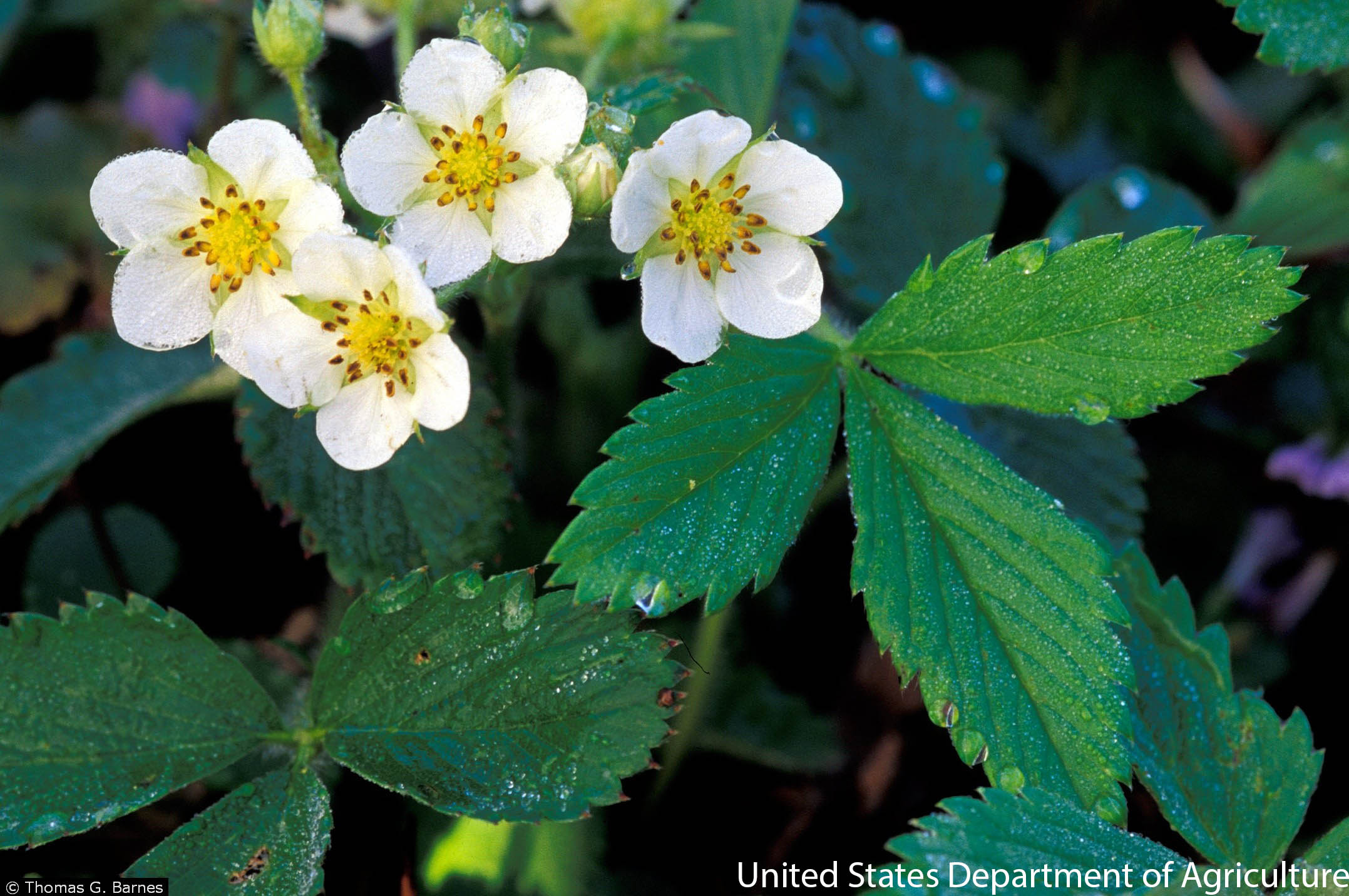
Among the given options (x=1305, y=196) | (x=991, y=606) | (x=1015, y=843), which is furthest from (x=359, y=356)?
(x=1305, y=196)

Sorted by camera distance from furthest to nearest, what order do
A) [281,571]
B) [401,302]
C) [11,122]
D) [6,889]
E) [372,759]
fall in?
1. [11,122]
2. [281,571]
3. [6,889]
4. [372,759]
5. [401,302]

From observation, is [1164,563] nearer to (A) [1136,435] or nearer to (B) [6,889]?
(A) [1136,435]

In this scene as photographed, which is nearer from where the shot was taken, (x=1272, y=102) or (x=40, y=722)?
(x=40, y=722)

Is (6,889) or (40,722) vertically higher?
(40,722)

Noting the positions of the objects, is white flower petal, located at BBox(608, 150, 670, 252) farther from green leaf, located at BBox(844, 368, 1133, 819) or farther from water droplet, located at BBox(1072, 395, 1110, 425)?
water droplet, located at BBox(1072, 395, 1110, 425)

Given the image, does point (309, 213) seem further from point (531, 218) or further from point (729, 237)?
point (729, 237)

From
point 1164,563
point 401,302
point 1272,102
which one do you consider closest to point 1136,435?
point 1164,563

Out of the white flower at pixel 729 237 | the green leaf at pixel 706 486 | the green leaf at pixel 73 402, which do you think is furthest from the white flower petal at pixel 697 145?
the green leaf at pixel 73 402

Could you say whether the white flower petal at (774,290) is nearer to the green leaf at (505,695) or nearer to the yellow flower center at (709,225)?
the yellow flower center at (709,225)
